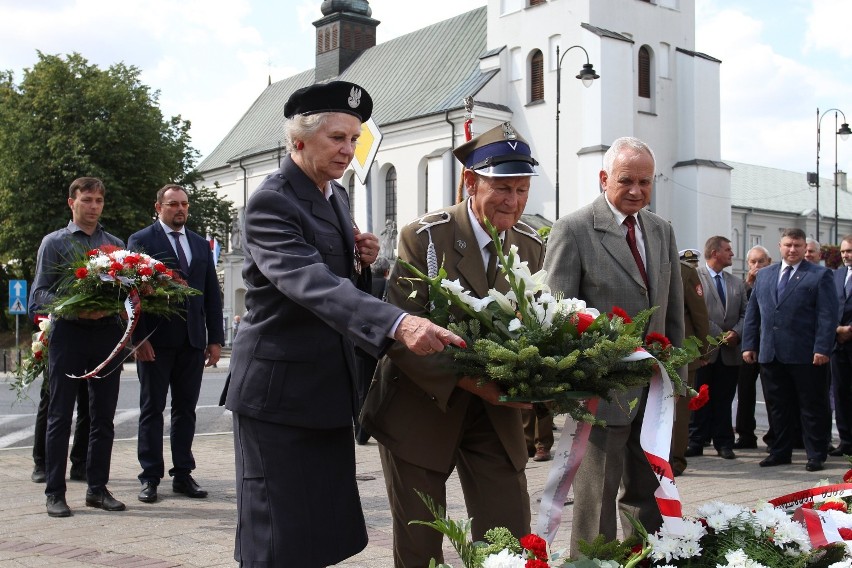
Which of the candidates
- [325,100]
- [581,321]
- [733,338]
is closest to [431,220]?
[325,100]

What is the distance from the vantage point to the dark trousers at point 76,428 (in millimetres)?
8406

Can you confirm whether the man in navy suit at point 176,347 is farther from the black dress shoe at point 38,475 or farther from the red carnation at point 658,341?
the red carnation at point 658,341

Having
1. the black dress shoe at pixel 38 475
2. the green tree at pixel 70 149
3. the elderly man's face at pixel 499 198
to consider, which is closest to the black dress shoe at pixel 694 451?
the black dress shoe at pixel 38 475

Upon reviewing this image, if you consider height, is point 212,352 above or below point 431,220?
below

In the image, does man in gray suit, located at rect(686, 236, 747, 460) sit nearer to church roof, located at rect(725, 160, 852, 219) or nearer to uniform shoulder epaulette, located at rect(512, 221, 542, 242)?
uniform shoulder epaulette, located at rect(512, 221, 542, 242)

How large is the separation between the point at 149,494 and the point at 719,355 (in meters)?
6.27

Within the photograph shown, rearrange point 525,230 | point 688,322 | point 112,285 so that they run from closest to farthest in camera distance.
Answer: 1. point 525,230
2. point 112,285
3. point 688,322

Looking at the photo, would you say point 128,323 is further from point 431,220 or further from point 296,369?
point 296,369

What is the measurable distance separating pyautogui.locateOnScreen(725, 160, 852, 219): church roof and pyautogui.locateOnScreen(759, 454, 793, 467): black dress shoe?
207 ft

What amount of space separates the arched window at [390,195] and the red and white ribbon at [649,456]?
175 ft

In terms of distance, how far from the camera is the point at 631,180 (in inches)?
191

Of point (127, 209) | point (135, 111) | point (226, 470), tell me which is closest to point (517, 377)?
point (226, 470)

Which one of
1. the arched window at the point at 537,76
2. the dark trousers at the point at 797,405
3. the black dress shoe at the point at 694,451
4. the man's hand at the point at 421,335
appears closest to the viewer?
the man's hand at the point at 421,335

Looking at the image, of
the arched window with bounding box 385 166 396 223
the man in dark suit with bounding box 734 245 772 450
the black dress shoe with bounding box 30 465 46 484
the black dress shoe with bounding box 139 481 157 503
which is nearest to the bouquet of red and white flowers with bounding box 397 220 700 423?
the black dress shoe with bounding box 139 481 157 503
